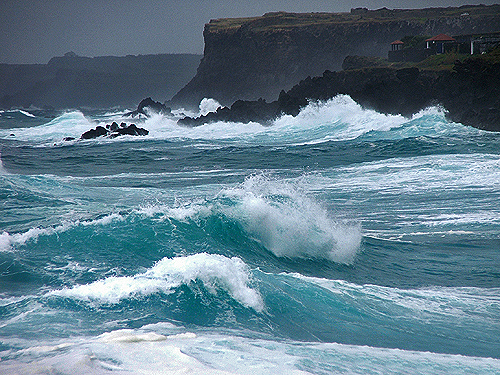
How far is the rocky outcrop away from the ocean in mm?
13170

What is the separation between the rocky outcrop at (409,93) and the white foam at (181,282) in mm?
22369

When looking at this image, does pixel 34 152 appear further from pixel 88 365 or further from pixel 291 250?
pixel 88 365

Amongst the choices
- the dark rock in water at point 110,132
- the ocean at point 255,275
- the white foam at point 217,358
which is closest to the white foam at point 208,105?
the dark rock in water at point 110,132

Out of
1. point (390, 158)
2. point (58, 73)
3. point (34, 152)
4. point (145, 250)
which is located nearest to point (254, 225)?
point (145, 250)

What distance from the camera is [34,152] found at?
1005 inches

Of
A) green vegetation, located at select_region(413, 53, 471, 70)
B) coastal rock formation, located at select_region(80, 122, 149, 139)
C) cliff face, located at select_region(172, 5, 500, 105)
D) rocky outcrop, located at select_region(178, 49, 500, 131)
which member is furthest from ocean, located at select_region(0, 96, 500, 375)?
cliff face, located at select_region(172, 5, 500, 105)

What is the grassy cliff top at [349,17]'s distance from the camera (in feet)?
216

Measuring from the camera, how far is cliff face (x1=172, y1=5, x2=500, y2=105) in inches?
2410

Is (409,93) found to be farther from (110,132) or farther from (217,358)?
(217,358)

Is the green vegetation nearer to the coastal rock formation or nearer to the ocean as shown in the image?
the coastal rock formation

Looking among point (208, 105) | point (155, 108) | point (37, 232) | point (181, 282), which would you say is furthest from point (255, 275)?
point (208, 105)

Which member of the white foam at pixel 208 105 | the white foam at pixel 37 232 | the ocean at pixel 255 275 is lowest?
the ocean at pixel 255 275

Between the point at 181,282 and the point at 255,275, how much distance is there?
1.00m

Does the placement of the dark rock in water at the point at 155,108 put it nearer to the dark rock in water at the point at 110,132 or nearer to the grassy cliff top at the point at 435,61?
the grassy cliff top at the point at 435,61
